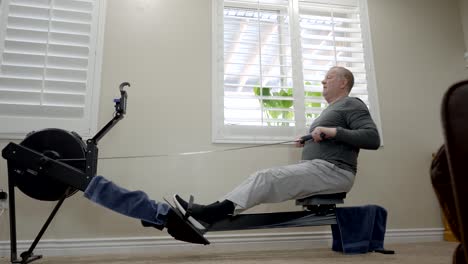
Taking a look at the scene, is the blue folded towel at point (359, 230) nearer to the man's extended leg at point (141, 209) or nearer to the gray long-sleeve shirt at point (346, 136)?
the gray long-sleeve shirt at point (346, 136)

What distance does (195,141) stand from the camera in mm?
2242

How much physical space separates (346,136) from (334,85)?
0.48 meters

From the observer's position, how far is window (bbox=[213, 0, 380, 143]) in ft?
7.68

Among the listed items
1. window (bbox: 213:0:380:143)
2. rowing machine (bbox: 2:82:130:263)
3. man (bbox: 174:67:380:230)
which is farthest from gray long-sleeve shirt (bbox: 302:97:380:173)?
rowing machine (bbox: 2:82:130:263)

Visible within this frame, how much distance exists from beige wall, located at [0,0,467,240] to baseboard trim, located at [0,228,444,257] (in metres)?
0.05

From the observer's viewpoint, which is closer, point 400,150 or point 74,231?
point 74,231

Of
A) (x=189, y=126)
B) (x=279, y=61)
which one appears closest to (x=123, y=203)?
(x=189, y=126)

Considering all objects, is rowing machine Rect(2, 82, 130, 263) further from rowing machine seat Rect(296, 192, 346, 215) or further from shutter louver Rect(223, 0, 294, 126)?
rowing machine seat Rect(296, 192, 346, 215)

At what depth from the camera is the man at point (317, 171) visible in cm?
165

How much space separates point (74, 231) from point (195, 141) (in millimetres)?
927

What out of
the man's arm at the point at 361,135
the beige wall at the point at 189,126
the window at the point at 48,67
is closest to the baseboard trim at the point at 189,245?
the beige wall at the point at 189,126

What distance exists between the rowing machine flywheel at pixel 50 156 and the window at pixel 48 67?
1.51 ft

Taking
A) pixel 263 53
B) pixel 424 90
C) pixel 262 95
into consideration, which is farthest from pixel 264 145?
pixel 424 90

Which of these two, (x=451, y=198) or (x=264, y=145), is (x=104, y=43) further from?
(x=451, y=198)
